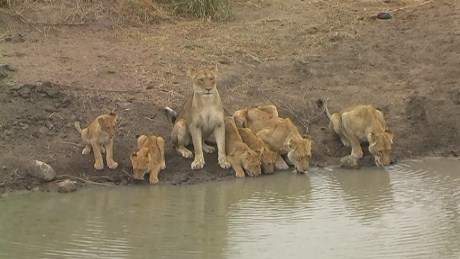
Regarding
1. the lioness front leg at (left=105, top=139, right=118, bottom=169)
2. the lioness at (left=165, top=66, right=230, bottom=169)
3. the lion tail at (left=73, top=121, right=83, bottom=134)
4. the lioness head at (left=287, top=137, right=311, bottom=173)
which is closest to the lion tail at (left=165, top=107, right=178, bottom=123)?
the lioness at (left=165, top=66, right=230, bottom=169)

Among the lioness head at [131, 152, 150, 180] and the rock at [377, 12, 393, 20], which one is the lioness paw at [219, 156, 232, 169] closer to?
the lioness head at [131, 152, 150, 180]

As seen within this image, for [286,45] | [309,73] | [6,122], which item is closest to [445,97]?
[309,73]

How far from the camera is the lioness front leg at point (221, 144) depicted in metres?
11.2

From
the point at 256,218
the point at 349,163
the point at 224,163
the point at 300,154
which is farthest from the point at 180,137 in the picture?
the point at 256,218

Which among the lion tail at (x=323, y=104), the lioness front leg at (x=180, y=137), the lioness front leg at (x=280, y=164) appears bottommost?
the lioness front leg at (x=280, y=164)

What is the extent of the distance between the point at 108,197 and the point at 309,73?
4139 mm

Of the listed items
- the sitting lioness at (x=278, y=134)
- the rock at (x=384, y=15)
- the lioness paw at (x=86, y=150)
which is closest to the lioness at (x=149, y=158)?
the lioness paw at (x=86, y=150)

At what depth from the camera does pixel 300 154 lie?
11.1m

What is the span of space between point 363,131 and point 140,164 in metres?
2.42

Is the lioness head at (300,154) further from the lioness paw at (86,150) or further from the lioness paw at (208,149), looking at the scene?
the lioness paw at (86,150)

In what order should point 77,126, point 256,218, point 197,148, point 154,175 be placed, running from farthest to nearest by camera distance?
point 77,126
point 197,148
point 154,175
point 256,218

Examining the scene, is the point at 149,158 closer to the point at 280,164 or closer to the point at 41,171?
the point at 41,171

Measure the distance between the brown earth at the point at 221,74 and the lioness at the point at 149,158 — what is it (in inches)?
4.0

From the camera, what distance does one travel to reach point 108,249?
8.55 m
